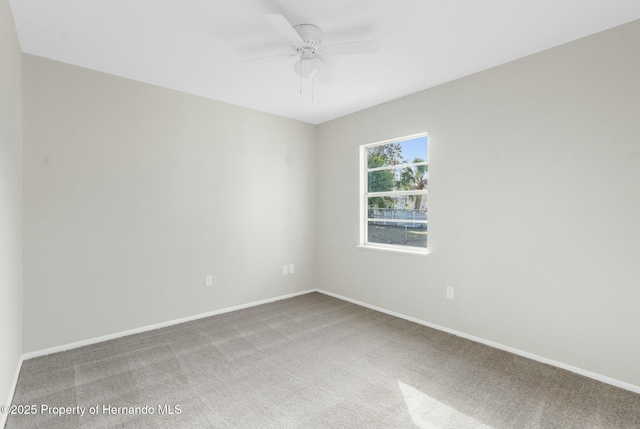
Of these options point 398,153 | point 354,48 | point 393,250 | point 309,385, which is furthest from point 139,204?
point 398,153

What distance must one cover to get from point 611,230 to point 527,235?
530 millimetres

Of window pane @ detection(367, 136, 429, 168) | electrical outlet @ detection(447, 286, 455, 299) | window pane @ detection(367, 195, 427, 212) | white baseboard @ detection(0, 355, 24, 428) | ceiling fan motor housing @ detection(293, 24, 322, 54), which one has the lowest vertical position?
white baseboard @ detection(0, 355, 24, 428)

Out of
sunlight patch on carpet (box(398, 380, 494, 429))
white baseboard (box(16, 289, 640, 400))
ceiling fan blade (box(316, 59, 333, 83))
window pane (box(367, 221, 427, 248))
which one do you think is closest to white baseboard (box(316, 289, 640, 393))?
white baseboard (box(16, 289, 640, 400))

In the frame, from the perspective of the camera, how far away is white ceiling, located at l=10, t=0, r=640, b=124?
2.00 m

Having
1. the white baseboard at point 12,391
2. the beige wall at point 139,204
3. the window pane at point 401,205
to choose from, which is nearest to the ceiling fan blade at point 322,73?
the beige wall at point 139,204

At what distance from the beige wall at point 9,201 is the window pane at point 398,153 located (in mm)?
3446

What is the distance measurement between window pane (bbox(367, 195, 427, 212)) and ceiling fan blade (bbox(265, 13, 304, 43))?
220 centimetres

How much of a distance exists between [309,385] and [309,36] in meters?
2.52

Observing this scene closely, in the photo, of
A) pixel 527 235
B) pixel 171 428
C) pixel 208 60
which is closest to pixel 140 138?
pixel 208 60

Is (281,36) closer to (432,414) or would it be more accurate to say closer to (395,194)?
(395,194)

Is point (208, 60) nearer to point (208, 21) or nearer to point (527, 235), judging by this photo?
point (208, 21)

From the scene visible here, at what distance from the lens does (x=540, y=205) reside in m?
2.55

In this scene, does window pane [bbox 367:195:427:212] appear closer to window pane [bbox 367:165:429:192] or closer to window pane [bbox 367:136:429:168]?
window pane [bbox 367:165:429:192]

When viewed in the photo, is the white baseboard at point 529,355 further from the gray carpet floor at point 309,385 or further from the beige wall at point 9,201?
the beige wall at point 9,201
